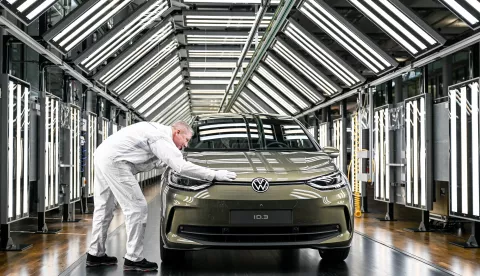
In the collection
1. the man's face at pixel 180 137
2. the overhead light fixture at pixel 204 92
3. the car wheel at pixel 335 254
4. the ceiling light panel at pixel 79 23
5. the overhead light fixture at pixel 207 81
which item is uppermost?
the overhead light fixture at pixel 207 81

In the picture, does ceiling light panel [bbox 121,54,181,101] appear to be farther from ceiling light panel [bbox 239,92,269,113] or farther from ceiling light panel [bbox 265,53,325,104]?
ceiling light panel [bbox 239,92,269,113]

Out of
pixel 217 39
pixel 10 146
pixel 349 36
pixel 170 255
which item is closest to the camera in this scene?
pixel 170 255

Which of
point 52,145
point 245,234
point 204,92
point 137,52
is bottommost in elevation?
point 245,234

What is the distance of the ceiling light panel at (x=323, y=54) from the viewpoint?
11711mm

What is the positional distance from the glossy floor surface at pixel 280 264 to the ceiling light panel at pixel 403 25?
2.92 meters

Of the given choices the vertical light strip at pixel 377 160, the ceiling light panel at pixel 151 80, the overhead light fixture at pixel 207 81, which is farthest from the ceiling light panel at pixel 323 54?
the overhead light fixture at pixel 207 81

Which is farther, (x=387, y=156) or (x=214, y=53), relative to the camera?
(x=214, y=53)

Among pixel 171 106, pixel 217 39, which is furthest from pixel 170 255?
pixel 171 106

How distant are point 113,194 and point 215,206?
3.72 ft

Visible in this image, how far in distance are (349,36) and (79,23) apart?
4.40 metres

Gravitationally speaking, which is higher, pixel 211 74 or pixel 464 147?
pixel 211 74

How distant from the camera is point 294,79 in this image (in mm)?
15578

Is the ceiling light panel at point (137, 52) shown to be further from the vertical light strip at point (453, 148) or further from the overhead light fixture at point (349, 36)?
the vertical light strip at point (453, 148)

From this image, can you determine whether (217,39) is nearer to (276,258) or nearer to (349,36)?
(349,36)
